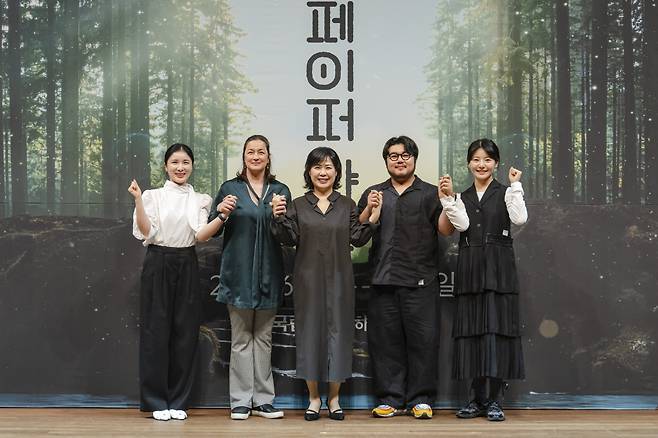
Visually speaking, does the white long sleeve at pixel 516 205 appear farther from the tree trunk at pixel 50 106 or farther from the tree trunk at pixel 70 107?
the tree trunk at pixel 50 106

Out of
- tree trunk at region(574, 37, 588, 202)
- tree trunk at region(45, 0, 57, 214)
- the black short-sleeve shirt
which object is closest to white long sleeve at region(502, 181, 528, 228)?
the black short-sleeve shirt

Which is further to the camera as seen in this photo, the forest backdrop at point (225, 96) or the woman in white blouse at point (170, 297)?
the forest backdrop at point (225, 96)

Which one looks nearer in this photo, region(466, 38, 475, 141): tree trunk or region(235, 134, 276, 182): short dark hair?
region(235, 134, 276, 182): short dark hair

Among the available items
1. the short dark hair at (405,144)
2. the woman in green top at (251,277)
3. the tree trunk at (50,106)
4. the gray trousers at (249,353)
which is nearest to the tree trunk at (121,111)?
the tree trunk at (50,106)

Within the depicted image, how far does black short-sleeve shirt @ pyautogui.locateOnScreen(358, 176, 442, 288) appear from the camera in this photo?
3906 millimetres

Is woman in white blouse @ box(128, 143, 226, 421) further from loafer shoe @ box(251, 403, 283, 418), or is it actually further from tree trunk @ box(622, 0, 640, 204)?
tree trunk @ box(622, 0, 640, 204)

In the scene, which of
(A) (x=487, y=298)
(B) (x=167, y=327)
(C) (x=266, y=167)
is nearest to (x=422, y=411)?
(A) (x=487, y=298)

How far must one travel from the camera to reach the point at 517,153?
13.8 ft

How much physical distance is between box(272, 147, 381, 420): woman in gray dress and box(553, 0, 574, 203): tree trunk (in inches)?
40.9

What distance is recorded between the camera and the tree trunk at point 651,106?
13.8 feet

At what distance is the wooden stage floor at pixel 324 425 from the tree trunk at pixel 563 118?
1.10 metres

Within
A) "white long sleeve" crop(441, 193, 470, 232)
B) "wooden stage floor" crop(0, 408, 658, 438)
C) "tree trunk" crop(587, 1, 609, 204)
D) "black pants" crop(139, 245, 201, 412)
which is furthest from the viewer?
"tree trunk" crop(587, 1, 609, 204)

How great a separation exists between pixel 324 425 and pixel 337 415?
136 mm

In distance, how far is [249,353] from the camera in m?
3.93
